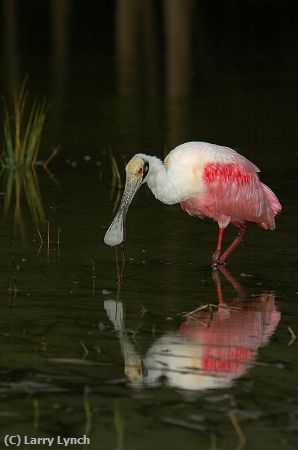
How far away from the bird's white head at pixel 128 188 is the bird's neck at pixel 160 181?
4 cm

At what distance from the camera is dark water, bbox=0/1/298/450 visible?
20.8 feet

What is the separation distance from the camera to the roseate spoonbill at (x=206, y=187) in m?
9.76

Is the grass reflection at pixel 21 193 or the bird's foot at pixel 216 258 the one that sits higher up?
the bird's foot at pixel 216 258

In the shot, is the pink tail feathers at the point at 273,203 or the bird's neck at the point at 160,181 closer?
the bird's neck at the point at 160,181

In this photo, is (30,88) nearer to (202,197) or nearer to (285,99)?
(285,99)

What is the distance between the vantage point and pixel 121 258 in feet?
32.4

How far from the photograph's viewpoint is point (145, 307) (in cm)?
848

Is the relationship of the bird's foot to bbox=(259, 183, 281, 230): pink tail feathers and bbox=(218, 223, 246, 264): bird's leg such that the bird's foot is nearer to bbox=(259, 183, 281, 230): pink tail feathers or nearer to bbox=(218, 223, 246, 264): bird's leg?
bbox=(218, 223, 246, 264): bird's leg

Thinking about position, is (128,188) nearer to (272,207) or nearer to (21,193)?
(272,207)

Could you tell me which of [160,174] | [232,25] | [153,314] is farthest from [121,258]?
[232,25]

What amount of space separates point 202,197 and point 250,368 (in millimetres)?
3168

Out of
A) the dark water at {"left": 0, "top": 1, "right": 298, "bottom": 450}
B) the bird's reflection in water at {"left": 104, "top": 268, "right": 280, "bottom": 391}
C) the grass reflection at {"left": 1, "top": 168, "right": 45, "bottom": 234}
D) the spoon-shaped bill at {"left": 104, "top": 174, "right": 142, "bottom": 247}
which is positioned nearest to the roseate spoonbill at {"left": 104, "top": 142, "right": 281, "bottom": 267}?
the spoon-shaped bill at {"left": 104, "top": 174, "right": 142, "bottom": 247}

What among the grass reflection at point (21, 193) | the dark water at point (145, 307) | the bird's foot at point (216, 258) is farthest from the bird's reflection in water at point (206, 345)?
the grass reflection at point (21, 193)

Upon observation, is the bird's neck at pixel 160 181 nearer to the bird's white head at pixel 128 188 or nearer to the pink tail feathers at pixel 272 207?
the bird's white head at pixel 128 188
